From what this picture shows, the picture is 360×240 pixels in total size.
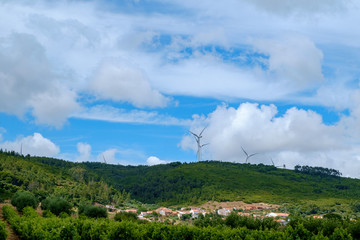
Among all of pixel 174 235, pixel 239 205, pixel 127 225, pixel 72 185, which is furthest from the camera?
pixel 239 205

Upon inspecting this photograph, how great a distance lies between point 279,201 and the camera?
156250mm

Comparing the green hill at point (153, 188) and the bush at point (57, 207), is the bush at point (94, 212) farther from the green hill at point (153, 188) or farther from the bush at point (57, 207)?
the green hill at point (153, 188)

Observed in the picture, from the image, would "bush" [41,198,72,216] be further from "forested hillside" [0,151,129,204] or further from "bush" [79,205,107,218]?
"forested hillside" [0,151,129,204]

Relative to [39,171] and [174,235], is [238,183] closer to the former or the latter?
[39,171]

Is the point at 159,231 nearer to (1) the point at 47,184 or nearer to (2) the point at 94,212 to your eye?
(2) the point at 94,212

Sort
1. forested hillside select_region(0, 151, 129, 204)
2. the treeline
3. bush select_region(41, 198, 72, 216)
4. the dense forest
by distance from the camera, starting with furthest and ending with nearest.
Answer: forested hillside select_region(0, 151, 129, 204), bush select_region(41, 198, 72, 216), the dense forest, the treeline

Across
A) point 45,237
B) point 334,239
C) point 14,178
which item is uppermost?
point 14,178

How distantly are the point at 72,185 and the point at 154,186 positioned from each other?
69709 mm

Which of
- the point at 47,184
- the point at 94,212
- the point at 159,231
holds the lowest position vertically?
the point at 94,212

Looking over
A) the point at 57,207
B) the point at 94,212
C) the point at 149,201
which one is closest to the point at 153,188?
the point at 149,201

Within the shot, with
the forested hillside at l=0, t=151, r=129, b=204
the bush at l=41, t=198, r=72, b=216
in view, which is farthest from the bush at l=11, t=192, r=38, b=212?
the forested hillside at l=0, t=151, r=129, b=204

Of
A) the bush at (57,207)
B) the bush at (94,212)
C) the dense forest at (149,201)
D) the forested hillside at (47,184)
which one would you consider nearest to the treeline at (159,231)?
the dense forest at (149,201)

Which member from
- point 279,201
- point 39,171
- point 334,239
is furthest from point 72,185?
point 334,239

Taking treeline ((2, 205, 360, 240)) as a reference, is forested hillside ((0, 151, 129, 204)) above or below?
above
